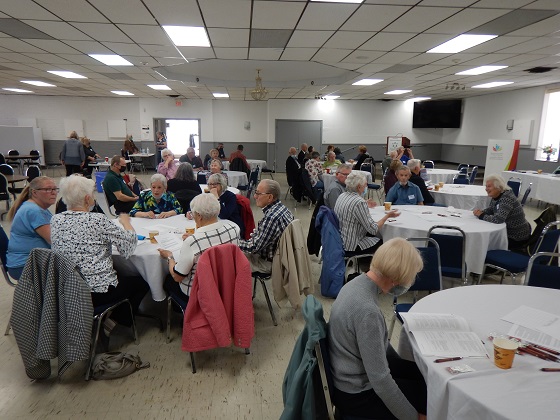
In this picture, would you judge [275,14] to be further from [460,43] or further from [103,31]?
[460,43]

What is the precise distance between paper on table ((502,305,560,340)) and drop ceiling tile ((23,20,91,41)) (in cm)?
571

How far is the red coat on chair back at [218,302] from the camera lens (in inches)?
92.0

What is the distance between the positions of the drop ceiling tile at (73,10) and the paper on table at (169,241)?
2.82 metres

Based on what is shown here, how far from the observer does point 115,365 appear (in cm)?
249

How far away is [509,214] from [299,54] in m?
4.35

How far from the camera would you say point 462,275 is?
120 inches

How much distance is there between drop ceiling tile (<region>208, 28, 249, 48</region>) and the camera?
5.02m

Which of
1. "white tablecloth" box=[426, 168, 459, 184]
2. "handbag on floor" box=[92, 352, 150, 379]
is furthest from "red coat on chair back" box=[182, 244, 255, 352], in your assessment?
"white tablecloth" box=[426, 168, 459, 184]

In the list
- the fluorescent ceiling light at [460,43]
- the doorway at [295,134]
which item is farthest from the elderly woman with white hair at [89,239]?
the doorway at [295,134]

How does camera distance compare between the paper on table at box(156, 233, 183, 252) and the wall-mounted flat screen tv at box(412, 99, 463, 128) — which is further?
the wall-mounted flat screen tv at box(412, 99, 463, 128)

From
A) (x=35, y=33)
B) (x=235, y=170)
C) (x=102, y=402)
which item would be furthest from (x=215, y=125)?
(x=102, y=402)

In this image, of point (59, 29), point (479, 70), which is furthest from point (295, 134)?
point (59, 29)

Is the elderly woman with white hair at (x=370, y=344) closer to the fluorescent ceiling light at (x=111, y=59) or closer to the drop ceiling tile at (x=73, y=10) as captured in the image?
the drop ceiling tile at (x=73, y=10)

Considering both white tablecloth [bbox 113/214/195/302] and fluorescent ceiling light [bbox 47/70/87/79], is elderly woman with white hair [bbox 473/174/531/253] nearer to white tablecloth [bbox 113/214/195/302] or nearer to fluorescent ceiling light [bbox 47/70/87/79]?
white tablecloth [bbox 113/214/195/302]
